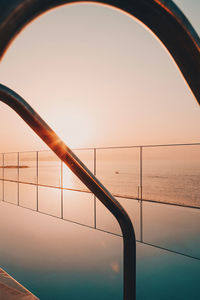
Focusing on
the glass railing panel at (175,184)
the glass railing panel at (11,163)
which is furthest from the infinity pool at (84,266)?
the glass railing panel at (11,163)

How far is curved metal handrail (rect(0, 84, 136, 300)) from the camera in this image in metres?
0.70

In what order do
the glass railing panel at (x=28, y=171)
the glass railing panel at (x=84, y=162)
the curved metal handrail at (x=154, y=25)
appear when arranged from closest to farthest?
the curved metal handrail at (x=154, y=25) → the glass railing panel at (x=84, y=162) → the glass railing panel at (x=28, y=171)

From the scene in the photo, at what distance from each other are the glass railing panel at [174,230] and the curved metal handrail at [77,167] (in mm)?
2619

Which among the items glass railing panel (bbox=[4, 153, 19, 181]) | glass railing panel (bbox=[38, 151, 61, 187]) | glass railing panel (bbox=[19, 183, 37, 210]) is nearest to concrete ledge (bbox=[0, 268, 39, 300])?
glass railing panel (bbox=[38, 151, 61, 187])

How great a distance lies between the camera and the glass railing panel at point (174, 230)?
3.41 m

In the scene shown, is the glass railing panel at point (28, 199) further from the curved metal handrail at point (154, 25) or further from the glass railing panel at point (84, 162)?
the curved metal handrail at point (154, 25)

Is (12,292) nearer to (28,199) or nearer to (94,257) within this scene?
(94,257)

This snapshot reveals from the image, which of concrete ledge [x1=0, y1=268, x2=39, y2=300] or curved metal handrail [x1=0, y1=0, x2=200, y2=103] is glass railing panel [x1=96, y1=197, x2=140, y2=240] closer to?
concrete ledge [x1=0, y1=268, x2=39, y2=300]

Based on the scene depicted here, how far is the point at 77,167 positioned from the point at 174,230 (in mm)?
3952

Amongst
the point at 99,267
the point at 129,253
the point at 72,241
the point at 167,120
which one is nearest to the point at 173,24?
the point at 129,253

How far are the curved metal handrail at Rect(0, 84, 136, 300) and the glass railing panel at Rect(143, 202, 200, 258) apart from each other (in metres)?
2.62

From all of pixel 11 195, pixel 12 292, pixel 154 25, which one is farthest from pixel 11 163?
pixel 154 25

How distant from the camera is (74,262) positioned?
2.82 meters

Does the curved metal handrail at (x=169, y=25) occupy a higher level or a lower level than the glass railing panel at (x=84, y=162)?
higher
